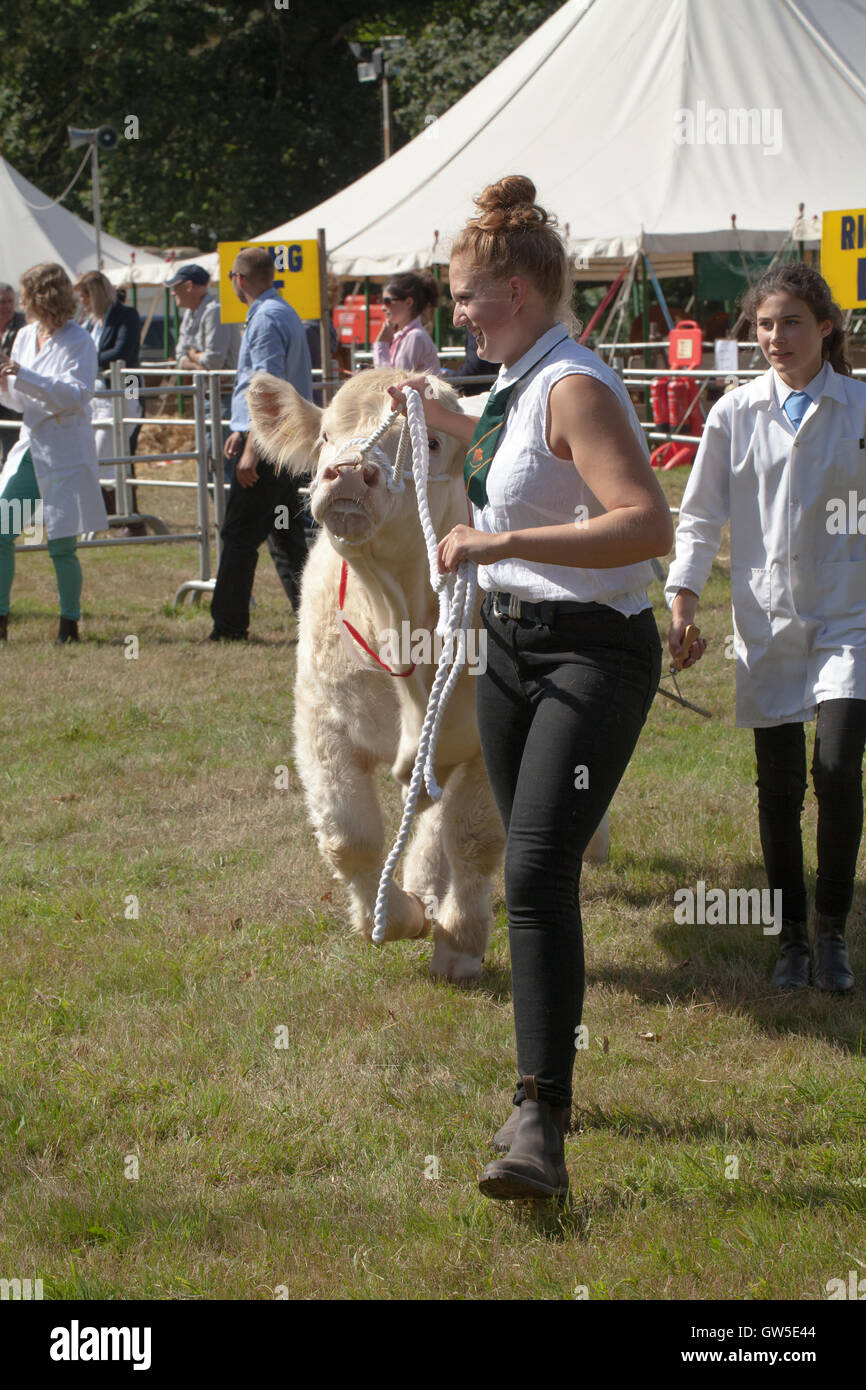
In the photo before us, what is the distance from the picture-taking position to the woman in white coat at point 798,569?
4.23 meters

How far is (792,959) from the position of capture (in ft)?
14.4

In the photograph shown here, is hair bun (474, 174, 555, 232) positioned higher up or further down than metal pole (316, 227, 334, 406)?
further down

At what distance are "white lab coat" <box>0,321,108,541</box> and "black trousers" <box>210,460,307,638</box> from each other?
99 centimetres

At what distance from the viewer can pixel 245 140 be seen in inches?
1526

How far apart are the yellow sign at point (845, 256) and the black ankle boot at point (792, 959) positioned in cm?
687

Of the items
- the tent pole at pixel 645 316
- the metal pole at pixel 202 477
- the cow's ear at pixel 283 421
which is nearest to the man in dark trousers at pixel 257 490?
the metal pole at pixel 202 477

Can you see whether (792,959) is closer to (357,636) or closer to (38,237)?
(357,636)

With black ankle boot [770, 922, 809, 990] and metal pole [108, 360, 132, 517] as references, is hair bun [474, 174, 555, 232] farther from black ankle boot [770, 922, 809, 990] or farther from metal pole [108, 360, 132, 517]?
metal pole [108, 360, 132, 517]

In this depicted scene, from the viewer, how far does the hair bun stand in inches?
122

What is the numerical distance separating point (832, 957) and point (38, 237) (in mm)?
24156

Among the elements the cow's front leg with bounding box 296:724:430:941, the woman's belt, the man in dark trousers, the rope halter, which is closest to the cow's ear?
the rope halter

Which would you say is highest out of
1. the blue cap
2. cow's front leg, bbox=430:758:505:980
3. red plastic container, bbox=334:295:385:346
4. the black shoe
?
red plastic container, bbox=334:295:385:346

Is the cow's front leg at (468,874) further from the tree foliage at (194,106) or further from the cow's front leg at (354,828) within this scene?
the tree foliage at (194,106)
